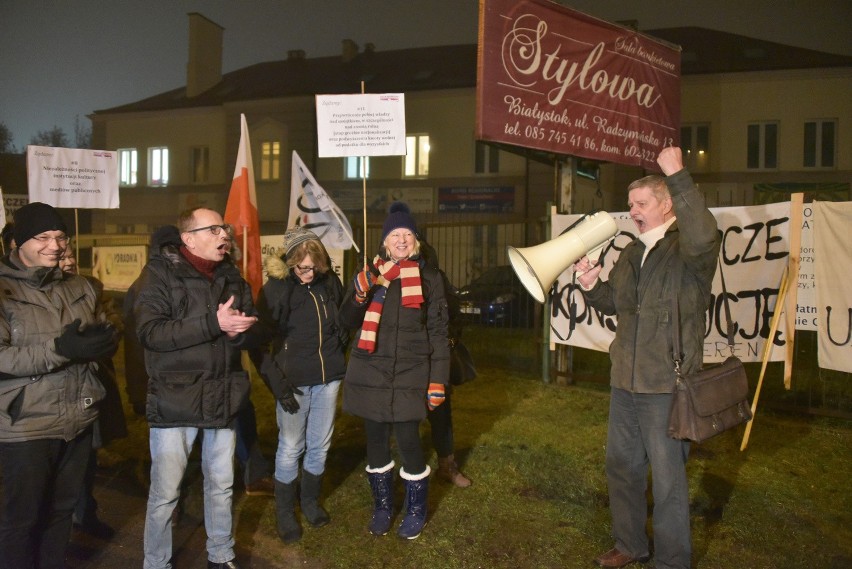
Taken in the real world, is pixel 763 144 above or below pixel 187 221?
above

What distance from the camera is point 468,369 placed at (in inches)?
193

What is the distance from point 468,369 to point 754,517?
6.90ft

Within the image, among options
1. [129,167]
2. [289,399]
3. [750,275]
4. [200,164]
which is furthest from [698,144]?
[129,167]

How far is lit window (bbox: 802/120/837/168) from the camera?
814 inches

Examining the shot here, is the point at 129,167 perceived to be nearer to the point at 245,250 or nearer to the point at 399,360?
the point at 245,250

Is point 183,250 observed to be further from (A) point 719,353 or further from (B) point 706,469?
(A) point 719,353

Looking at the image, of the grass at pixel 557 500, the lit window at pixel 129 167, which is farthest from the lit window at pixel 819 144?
the lit window at pixel 129 167

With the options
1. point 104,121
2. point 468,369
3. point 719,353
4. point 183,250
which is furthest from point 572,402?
point 104,121

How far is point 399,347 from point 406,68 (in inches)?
970

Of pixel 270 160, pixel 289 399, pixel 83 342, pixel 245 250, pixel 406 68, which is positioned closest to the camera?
pixel 83 342

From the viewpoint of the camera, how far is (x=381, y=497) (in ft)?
13.4

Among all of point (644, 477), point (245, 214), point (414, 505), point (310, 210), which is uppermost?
point (310, 210)

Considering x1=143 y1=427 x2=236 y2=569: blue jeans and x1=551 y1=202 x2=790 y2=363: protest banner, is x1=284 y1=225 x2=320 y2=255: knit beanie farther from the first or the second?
x1=551 y1=202 x2=790 y2=363: protest banner

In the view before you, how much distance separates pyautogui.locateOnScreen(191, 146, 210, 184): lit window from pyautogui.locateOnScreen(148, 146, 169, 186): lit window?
1.36 m
